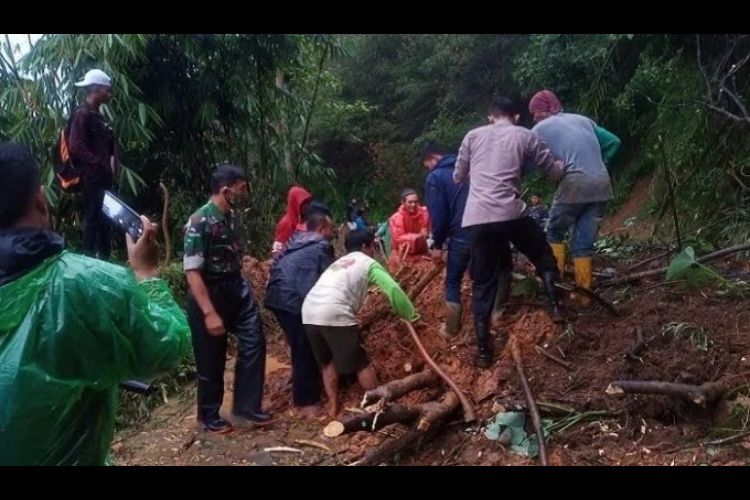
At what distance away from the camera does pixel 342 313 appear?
5016mm

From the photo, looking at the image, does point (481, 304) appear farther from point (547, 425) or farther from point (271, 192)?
point (271, 192)

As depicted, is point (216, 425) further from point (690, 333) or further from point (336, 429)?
point (690, 333)

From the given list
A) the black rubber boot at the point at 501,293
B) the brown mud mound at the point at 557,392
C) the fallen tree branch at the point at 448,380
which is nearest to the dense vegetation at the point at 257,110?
the brown mud mound at the point at 557,392

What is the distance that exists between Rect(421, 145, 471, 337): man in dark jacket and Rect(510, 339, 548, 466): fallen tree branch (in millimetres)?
691

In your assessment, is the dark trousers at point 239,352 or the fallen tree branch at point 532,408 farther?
the dark trousers at point 239,352

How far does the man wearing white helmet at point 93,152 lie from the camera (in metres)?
5.77

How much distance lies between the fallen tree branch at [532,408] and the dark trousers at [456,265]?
0.71 metres

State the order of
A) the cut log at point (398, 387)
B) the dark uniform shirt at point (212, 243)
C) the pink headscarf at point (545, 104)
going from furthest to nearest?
the pink headscarf at point (545, 104) → the dark uniform shirt at point (212, 243) → the cut log at point (398, 387)

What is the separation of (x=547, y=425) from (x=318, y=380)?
5.64 ft

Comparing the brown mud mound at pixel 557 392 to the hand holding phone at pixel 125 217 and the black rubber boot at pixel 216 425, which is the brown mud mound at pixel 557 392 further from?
the hand holding phone at pixel 125 217

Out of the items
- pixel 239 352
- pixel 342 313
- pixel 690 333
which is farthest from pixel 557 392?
pixel 239 352

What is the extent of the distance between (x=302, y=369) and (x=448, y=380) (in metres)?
1.06

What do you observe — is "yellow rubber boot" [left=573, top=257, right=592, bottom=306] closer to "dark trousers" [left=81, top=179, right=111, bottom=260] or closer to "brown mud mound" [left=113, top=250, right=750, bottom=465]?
"brown mud mound" [left=113, top=250, right=750, bottom=465]
